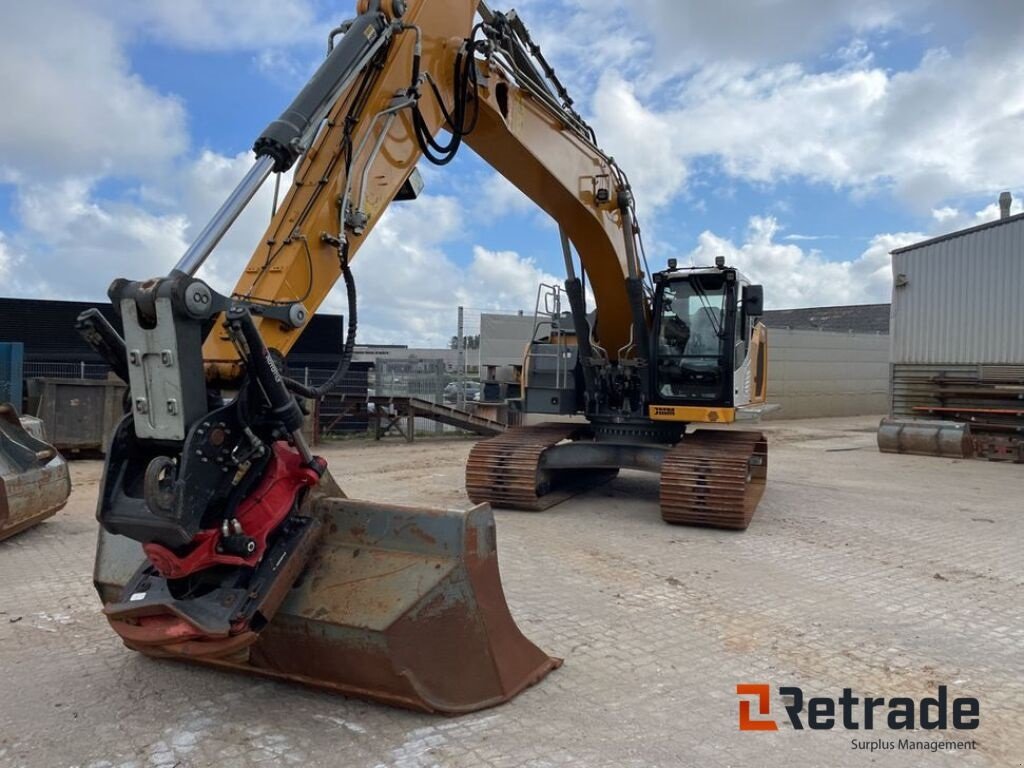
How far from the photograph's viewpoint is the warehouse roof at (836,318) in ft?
119

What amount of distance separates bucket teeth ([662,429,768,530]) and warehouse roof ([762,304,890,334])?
2914 centimetres

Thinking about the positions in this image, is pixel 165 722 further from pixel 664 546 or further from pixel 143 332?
pixel 664 546

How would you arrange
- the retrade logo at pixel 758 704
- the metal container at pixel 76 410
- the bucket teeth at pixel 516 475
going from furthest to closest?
1. the metal container at pixel 76 410
2. the bucket teeth at pixel 516 475
3. the retrade logo at pixel 758 704

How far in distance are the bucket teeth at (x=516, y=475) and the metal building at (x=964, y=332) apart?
9.54 m

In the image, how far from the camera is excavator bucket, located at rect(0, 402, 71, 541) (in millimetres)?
6566

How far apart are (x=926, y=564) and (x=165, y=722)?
5489 mm

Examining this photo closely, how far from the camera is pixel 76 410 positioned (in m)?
12.4

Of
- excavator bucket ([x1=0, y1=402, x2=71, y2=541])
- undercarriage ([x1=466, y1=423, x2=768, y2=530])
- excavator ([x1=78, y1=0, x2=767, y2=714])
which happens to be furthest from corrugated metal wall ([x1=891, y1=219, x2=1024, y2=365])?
excavator bucket ([x1=0, y1=402, x2=71, y2=541])

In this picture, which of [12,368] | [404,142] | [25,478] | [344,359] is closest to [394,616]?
[344,359]

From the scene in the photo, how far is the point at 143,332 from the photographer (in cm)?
304

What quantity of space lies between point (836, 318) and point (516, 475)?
110ft

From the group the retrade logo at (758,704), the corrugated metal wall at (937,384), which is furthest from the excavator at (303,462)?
the corrugated metal wall at (937,384)

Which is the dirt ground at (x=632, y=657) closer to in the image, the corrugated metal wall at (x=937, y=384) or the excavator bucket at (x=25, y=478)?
the excavator bucket at (x=25, y=478)

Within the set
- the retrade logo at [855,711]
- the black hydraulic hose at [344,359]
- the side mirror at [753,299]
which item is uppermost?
the side mirror at [753,299]
